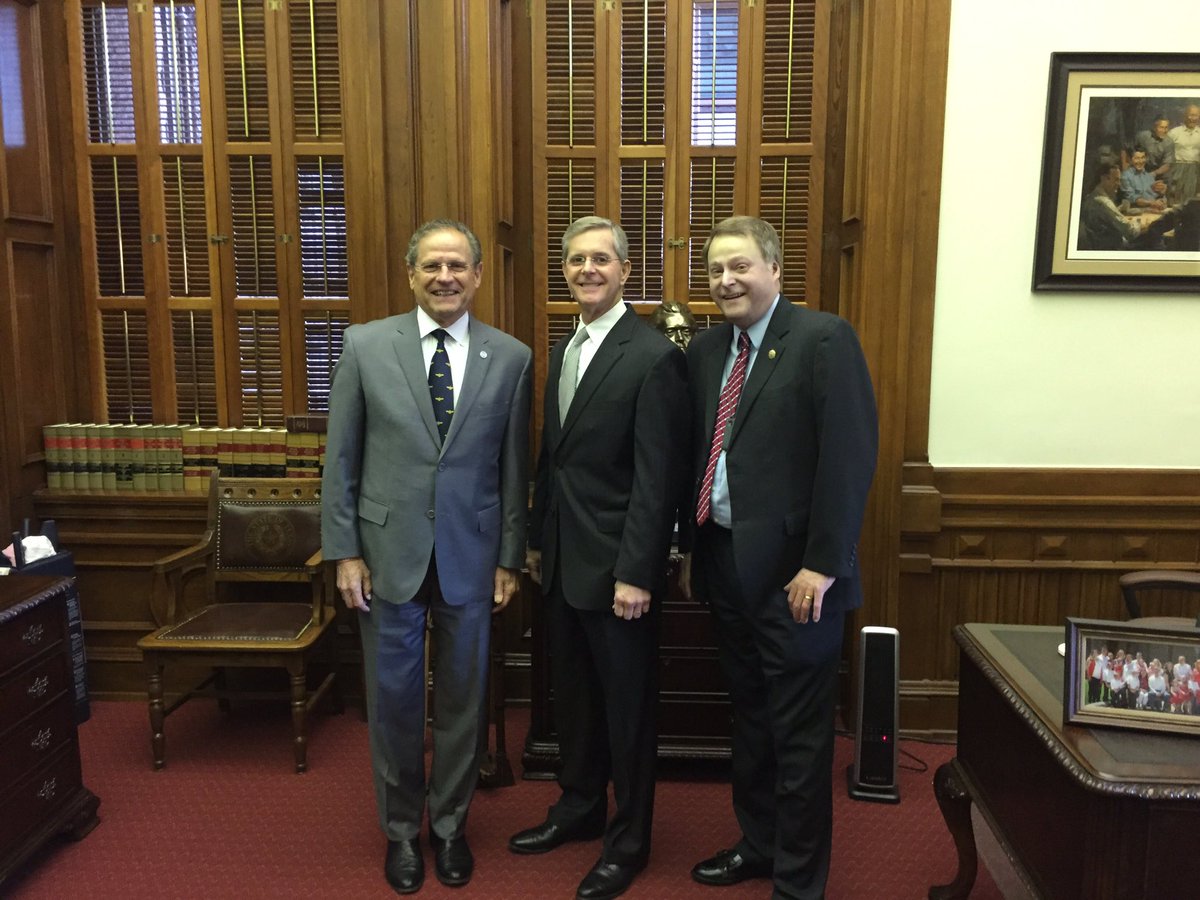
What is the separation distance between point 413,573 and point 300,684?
38.3 inches

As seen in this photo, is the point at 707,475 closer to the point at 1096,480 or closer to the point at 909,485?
the point at 909,485

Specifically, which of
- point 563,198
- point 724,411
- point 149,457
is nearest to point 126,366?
point 149,457

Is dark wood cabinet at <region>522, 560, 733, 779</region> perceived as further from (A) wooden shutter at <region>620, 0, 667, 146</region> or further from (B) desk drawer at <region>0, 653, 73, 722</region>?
(A) wooden shutter at <region>620, 0, 667, 146</region>

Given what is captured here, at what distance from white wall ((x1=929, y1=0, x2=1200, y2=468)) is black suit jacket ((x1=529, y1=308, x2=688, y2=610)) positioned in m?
1.40

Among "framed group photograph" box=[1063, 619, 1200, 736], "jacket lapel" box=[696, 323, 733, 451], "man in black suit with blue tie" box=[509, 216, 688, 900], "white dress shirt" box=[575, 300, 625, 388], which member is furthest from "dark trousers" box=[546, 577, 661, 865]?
"framed group photograph" box=[1063, 619, 1200, 736]

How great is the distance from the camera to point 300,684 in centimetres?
291

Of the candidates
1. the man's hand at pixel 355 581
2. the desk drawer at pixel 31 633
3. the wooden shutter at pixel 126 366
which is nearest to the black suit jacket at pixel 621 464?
the man's hand at pixel 355 581

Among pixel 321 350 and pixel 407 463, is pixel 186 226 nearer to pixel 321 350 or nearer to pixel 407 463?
pixel 321 350

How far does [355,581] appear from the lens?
2.27 meters

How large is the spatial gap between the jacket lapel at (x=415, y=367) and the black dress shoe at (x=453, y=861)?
1107 mm

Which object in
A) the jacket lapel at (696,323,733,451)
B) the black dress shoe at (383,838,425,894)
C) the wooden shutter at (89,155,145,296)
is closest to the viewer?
the jacket lapel at (696,323,733,451)

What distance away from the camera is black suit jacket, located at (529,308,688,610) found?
2.12 m

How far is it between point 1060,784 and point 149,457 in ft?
10.8

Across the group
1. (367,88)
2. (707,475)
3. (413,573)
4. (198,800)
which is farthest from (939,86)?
(198,800)
